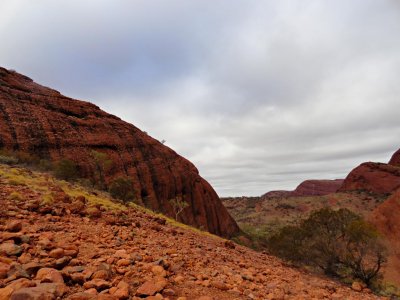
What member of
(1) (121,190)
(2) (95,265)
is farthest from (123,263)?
(1) (121,190)

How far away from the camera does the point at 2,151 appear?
2731 cm

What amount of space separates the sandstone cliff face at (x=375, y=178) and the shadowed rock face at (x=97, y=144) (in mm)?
73771

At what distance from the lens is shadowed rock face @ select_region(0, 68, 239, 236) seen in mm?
33500

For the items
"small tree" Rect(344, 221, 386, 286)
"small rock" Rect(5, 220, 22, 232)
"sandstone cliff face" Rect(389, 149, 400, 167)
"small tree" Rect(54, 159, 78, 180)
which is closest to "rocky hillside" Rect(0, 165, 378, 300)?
"small rock" Rect(5, 220, 22, 232)

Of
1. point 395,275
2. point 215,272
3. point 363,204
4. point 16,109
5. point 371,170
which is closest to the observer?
point 215,272

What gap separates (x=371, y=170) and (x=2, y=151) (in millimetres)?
122184

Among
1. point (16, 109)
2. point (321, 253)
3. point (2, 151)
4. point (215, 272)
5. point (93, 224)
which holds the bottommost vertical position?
point (321, 253)

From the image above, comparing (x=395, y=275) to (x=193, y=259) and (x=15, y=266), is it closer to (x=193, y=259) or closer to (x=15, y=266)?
(x=193, y=259)

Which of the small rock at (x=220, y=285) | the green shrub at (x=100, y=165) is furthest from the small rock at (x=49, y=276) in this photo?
the green shrub at (x=100, y=165)

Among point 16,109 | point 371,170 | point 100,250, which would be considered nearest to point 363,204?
point 371,170

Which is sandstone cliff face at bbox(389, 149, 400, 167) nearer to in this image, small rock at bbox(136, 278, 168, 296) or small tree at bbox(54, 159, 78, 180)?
small tree at bbox(54, 159, 78, 180)

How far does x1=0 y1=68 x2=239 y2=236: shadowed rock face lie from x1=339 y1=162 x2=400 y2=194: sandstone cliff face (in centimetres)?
7377

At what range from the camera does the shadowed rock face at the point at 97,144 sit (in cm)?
3350

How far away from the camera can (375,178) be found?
108938mm
